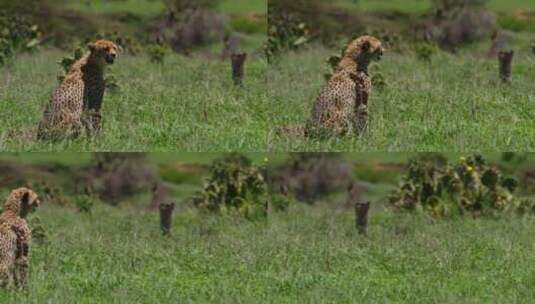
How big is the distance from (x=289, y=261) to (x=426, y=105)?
2.98 m

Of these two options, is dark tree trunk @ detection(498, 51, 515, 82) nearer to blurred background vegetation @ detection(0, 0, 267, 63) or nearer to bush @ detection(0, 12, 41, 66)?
blurred background vegetation @ detection(0, 0, 267, 63)

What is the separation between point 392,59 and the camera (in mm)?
20500

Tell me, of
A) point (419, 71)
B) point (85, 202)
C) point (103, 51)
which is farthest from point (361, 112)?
point (85, 202)

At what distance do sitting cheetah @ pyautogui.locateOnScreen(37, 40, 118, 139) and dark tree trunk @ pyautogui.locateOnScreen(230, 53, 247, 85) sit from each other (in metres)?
3.73

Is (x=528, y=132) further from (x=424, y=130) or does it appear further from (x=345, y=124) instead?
(x=345, y=124)

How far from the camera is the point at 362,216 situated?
16.2m

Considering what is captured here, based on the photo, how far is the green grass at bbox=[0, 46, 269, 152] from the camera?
15.5 meters

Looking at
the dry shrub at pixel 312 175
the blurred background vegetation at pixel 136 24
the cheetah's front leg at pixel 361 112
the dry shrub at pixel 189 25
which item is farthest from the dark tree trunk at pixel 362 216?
the dry shrub at pixel 189 25

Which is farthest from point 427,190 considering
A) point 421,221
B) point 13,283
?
point 13,283

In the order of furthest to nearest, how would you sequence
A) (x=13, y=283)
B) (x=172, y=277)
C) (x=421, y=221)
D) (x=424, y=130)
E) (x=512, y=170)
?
(x=512, y=170) < (x=421, y=221) < (x=424, y=130) < (x=172, y=277) < (x=13, y=283)

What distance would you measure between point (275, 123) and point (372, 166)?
10.2 feet

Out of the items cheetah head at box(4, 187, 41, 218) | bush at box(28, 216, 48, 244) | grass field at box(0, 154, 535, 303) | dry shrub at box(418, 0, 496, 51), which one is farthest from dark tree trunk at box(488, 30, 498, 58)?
cheetah head at box(4, 187, 41, 218)

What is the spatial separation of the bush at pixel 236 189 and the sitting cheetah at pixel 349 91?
95.9 inches

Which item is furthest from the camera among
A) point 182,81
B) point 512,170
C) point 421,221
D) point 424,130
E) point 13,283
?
point 512,170
